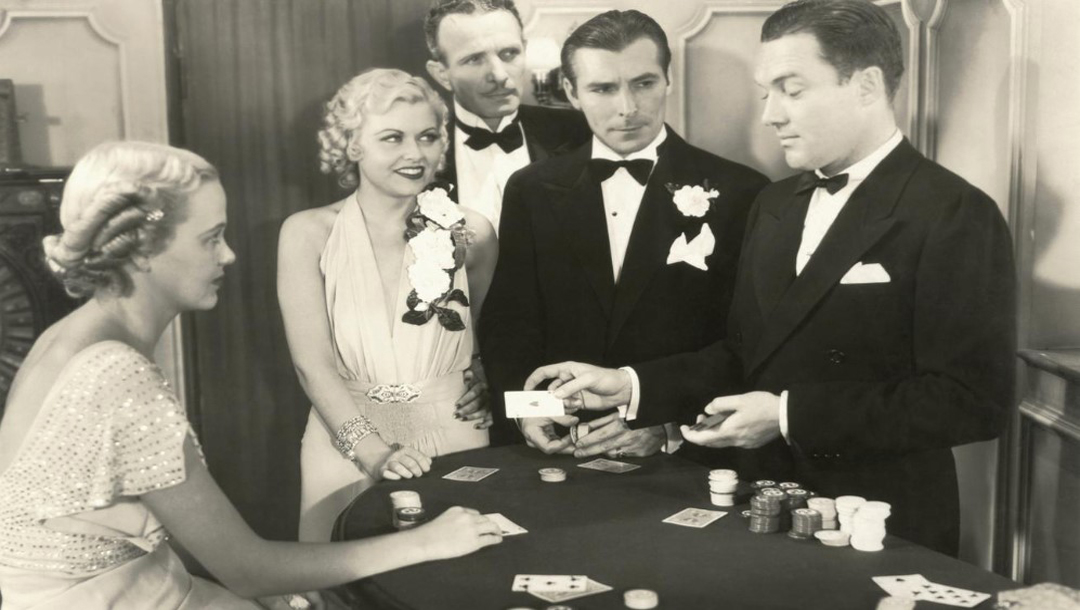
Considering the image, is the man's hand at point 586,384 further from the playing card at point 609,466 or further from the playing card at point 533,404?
the playing card at point 609,466

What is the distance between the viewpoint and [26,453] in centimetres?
200

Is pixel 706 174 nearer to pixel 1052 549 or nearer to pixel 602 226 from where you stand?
pixel 602 226

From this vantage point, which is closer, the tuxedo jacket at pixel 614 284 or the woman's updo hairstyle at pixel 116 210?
the woman's updo hairstyle at pixel 116 210

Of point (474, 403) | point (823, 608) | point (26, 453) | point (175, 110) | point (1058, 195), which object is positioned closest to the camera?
point (823, 608)

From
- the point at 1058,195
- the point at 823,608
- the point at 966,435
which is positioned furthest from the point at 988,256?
the point at 823,608

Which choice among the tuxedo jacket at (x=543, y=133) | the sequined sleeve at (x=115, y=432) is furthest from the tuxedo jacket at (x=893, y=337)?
the sequined sleeve at (x=115, y=432)

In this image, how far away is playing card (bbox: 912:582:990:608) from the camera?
1.75 m

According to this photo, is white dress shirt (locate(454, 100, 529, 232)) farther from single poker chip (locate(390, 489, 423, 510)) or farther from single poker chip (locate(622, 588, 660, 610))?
single poker chip (locate(622, 588, 660, 610))

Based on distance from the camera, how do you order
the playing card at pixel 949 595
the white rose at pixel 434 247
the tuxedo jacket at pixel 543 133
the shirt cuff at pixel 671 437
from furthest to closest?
the tuxedo jacket at pixel 543 133 → the white rose at pixel 434 247 → the shirt cuff at pixel 671 437 → the playing card at pixel 949 595

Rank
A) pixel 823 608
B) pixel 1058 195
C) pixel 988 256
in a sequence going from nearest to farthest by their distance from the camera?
1. pixel 823 608
2. pixel 988 256
3. pixel 1058 195

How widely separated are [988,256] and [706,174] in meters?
1.17

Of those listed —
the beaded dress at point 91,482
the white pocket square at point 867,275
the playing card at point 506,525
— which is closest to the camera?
the beaded dress at point 91,482

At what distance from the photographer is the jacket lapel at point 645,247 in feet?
10.9

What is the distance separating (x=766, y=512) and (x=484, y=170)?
182cm
